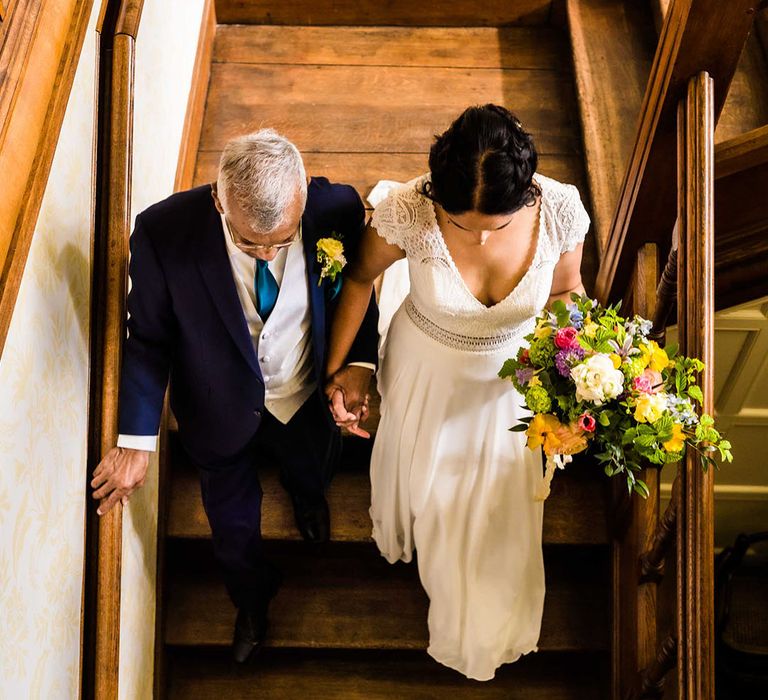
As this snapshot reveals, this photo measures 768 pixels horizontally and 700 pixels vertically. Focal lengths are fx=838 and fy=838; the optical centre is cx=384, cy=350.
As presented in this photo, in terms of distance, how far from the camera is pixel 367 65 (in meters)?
3.38

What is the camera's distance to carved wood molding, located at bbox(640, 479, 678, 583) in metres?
1.95

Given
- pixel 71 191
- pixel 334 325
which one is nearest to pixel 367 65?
pixel 334 325

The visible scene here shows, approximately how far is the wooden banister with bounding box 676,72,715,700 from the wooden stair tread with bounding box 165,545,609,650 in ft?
2.90

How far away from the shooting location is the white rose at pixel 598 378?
161 cm

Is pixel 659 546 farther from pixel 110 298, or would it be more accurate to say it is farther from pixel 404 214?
pixel 110 298

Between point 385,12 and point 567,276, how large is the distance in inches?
72.6

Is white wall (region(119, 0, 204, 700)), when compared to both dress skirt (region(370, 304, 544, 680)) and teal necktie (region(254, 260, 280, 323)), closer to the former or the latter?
teal necktie (region(254, 260, 280, 323))

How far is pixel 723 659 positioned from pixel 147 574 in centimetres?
235

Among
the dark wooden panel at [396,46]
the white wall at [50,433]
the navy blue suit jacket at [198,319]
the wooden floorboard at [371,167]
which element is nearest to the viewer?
the white wall at [50,433]

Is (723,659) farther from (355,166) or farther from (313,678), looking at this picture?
(355,166)

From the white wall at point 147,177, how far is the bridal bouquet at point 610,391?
118cm

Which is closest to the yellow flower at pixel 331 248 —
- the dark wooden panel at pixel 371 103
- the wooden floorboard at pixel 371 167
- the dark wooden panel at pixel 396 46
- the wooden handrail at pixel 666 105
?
the wooden handrail at pixel 666 105

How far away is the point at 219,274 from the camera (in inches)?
72.6

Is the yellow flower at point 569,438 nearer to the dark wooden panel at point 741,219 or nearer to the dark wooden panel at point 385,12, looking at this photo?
A: the dark wooden panel at point 741,219
